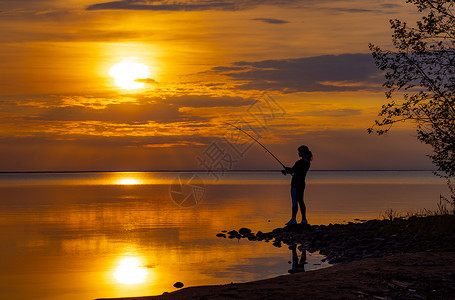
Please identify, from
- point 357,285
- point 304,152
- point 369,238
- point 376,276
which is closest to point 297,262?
point 369,238

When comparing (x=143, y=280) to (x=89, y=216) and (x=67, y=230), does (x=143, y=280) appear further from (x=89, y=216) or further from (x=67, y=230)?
(x=89, y=216)

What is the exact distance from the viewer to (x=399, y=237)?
1914cm

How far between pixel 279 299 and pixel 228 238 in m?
15.6

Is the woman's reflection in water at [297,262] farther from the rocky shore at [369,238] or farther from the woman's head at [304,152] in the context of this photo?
the woman's head at [304,152]

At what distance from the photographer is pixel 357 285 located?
11062mm

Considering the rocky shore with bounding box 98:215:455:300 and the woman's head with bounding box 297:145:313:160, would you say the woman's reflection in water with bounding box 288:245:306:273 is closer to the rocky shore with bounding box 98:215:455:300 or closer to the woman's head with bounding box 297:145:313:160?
the rocky shore with bounding box 98:215:455:300

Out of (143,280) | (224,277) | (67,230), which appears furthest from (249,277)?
(67,230)

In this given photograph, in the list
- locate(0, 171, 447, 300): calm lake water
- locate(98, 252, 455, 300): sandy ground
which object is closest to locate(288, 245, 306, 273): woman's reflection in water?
locate(0, 171, 447, 300): calm lake water

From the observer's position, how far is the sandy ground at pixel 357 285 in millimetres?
10461

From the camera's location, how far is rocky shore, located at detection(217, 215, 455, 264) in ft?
57.7

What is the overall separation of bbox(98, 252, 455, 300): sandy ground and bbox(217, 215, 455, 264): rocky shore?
4348 mm

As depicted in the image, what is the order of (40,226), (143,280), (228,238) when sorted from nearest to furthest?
1. (143,280)
2. (228,238)
3. (40,226)

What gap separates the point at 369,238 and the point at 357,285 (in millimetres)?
9501

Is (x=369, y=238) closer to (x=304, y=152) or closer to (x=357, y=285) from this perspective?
(x=304, y=152)
